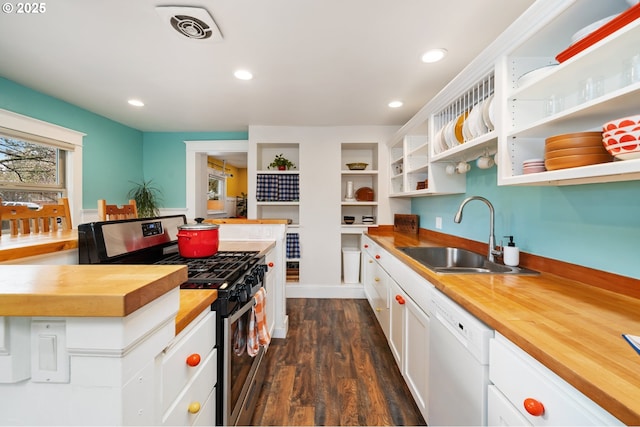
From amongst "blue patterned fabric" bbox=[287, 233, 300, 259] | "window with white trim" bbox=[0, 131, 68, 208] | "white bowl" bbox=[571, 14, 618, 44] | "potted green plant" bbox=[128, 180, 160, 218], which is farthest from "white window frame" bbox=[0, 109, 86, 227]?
"white bowl" bbox=[571, 14, 618, 44]

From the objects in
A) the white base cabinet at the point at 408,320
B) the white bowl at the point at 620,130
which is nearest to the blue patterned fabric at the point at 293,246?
the white base cabinet at the point at 408,320

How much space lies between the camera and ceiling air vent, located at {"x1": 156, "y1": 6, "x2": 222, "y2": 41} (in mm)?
1488

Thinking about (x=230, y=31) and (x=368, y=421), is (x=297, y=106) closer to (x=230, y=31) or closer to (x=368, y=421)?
(x=230, y=31)

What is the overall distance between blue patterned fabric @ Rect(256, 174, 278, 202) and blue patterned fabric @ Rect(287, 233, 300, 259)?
0.60 meters

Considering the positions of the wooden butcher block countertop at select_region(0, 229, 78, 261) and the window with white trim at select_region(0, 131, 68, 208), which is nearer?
the wooden butcher block countertop at select_region(0, 229, 78, 261)

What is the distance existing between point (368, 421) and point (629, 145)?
1.72 meters

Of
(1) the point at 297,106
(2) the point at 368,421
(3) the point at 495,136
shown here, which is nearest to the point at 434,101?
(3) the point at 495,136

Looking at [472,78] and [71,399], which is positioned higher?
[472,78]

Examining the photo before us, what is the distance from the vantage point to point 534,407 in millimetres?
667

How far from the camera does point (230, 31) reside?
1.70m

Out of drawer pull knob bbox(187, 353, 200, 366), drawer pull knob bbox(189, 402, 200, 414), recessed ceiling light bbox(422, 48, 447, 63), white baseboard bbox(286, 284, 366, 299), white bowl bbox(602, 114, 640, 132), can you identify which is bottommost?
white baseboard bbox(286, 284, 366, 299)

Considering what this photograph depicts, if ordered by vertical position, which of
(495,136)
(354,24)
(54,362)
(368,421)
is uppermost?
(354,24)

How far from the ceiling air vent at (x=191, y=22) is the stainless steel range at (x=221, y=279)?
1209 millimetres

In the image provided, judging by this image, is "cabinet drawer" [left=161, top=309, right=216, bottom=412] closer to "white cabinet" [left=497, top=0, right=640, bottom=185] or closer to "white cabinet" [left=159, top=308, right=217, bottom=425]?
"white cabinet" [left=159, top=308, right=217, bottom=425]
